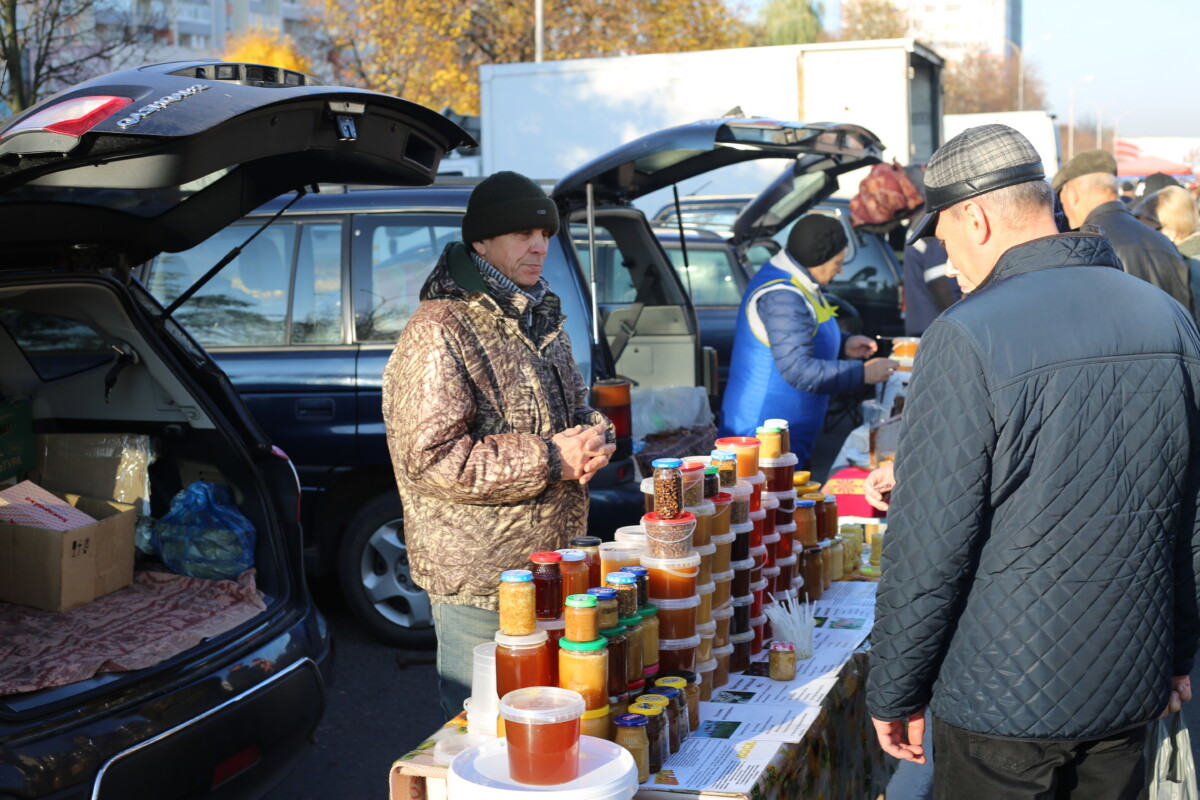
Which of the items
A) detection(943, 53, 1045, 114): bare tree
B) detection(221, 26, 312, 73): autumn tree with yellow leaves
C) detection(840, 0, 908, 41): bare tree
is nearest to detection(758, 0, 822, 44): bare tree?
detection(840, 0, 908, 41): bare tree

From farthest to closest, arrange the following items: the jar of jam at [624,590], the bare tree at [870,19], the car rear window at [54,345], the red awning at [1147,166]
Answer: the bare tree at [870,19] < the red awning at [1147,166] < the car rear window at [54,345] < the jar of jam at [624,590]

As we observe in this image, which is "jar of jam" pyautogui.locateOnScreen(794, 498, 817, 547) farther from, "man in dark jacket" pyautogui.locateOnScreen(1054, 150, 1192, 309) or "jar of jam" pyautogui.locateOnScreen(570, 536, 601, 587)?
"man in dark jacket" pyautogui.locateOnScreen(1054, 150, 1192, 309)

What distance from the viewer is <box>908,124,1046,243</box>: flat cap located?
91.5 inches

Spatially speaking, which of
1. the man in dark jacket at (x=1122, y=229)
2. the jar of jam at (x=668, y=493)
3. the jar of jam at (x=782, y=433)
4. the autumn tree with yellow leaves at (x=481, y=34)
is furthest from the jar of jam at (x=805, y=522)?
the autumn tree with yellow leaves at (x=481, y=34)

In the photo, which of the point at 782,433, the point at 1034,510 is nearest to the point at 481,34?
the point at 782,433

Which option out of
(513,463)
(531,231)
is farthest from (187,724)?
(531,231)

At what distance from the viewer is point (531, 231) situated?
3.24m

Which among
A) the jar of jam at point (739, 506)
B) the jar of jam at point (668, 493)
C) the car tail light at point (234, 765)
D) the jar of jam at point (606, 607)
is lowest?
the car tail light at point (234, 765)

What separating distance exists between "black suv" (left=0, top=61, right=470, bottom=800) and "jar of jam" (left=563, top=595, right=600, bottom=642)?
1301mm

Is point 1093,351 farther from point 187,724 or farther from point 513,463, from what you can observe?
point 187,724

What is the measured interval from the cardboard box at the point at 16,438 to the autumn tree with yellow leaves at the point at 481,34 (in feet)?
82.2

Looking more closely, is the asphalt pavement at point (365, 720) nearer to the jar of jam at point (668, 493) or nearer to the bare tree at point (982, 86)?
the jar of jam at point (668, 493)

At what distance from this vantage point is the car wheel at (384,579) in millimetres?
5379

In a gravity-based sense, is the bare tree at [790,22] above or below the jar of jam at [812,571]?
above
